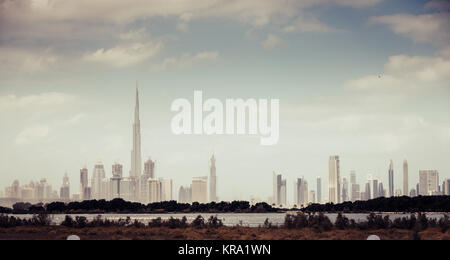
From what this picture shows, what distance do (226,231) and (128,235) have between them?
7777mm

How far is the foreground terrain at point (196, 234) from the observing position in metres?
44.8

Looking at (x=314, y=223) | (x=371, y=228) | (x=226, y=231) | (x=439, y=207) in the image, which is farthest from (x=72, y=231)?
(x=439, y=207)

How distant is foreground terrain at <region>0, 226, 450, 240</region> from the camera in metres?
44.8

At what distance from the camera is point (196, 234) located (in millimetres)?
48438

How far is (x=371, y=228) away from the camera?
51.2 m
